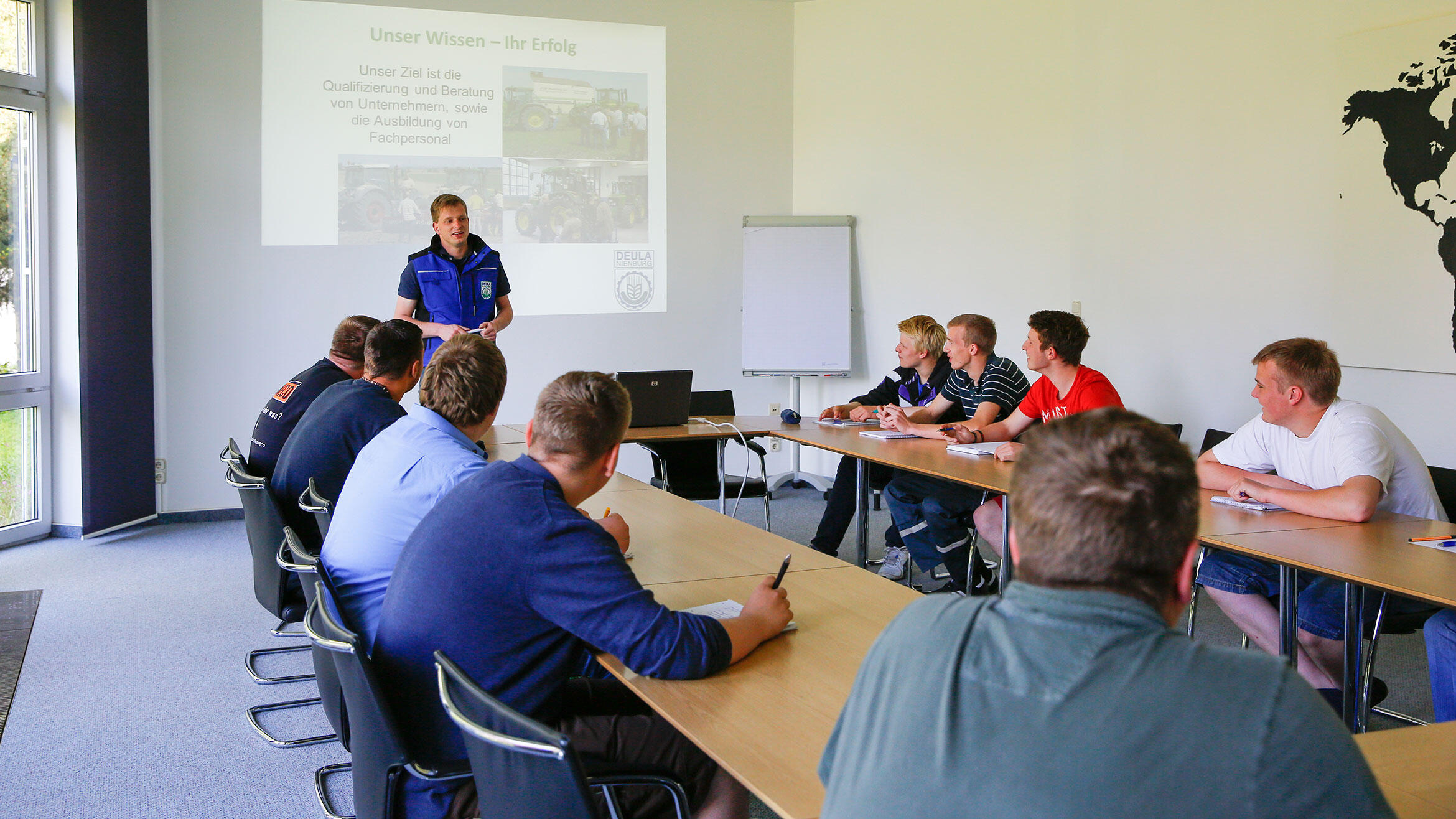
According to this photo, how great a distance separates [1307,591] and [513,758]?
2604 millimetres

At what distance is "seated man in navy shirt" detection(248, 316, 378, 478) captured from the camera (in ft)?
12.2

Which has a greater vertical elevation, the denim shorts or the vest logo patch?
the vest logo patch

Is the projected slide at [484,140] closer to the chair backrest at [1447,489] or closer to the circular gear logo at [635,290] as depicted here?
the circular gear logo at [635,290]

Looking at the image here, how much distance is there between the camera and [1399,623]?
300cm

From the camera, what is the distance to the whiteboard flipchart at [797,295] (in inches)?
287

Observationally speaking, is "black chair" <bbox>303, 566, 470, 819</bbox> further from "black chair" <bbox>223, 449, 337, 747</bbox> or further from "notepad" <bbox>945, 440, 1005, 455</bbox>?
"notepad" <bbox>945, 440, 1005, 455</bbox>

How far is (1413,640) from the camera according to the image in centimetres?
419

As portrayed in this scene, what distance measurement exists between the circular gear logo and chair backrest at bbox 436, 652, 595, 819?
583cm

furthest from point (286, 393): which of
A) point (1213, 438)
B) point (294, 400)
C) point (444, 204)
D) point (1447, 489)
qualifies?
point (1447, 489)

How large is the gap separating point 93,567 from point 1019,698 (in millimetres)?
5562

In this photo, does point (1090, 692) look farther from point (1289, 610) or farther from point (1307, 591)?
point (1307, 591)

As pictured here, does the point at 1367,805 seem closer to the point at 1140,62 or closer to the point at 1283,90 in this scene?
the point at 1283,90

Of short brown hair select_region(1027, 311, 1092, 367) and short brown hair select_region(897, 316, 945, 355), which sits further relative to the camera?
short brown hair select_region(897, 316, 945, 355)

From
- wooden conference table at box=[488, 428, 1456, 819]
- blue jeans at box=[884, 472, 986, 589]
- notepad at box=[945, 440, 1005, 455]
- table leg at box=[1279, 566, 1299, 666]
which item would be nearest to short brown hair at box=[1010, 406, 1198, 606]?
wooden conference table at box=[488, 428, 1456, 819]
